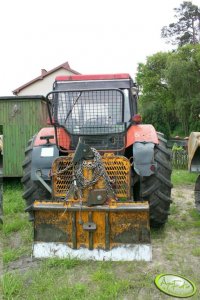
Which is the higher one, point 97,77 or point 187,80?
point 187,80

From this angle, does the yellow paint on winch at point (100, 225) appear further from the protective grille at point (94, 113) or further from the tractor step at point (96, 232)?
the protective grille at point (94, 113)

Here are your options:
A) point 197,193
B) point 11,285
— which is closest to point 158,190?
point 197,193

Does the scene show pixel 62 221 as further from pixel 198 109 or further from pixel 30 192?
pixel 198 109

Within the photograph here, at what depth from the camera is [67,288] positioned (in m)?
2.89

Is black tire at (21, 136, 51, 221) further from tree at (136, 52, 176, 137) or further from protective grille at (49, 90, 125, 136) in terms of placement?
tree at (136, 52, 176, 137)

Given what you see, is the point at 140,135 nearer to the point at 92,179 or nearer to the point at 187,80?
the point at 92,179

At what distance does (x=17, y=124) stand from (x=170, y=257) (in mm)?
4745

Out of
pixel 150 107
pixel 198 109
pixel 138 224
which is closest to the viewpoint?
pixel 138 224

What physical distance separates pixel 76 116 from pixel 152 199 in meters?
1.35

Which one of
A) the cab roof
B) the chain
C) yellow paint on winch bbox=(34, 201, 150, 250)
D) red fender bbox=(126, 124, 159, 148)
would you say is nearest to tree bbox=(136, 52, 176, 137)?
the cab roof

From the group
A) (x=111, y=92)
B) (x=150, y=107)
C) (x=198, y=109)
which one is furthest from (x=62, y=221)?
(x=150, y=107)

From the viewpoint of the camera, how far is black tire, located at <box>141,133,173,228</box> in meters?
4.10

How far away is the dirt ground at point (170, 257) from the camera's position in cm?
317

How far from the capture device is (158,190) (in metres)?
4.11
